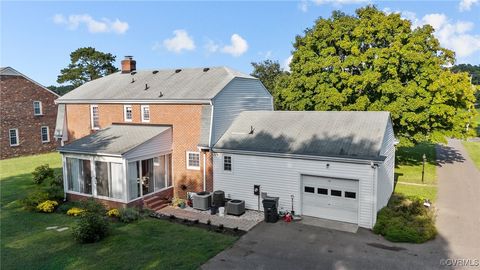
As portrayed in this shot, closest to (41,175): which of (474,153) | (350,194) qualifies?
(350,194)

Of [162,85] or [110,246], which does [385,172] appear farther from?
[162,85]

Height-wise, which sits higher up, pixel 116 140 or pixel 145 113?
pixel 145 113

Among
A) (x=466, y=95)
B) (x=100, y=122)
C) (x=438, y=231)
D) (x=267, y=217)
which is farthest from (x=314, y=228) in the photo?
(x=466, y=95)

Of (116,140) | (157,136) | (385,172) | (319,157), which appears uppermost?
(157,136)

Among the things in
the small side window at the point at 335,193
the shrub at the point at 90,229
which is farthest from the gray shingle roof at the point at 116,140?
the small side window at the point at 335,193

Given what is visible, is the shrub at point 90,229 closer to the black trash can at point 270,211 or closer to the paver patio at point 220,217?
the paver patio at point 220,217
